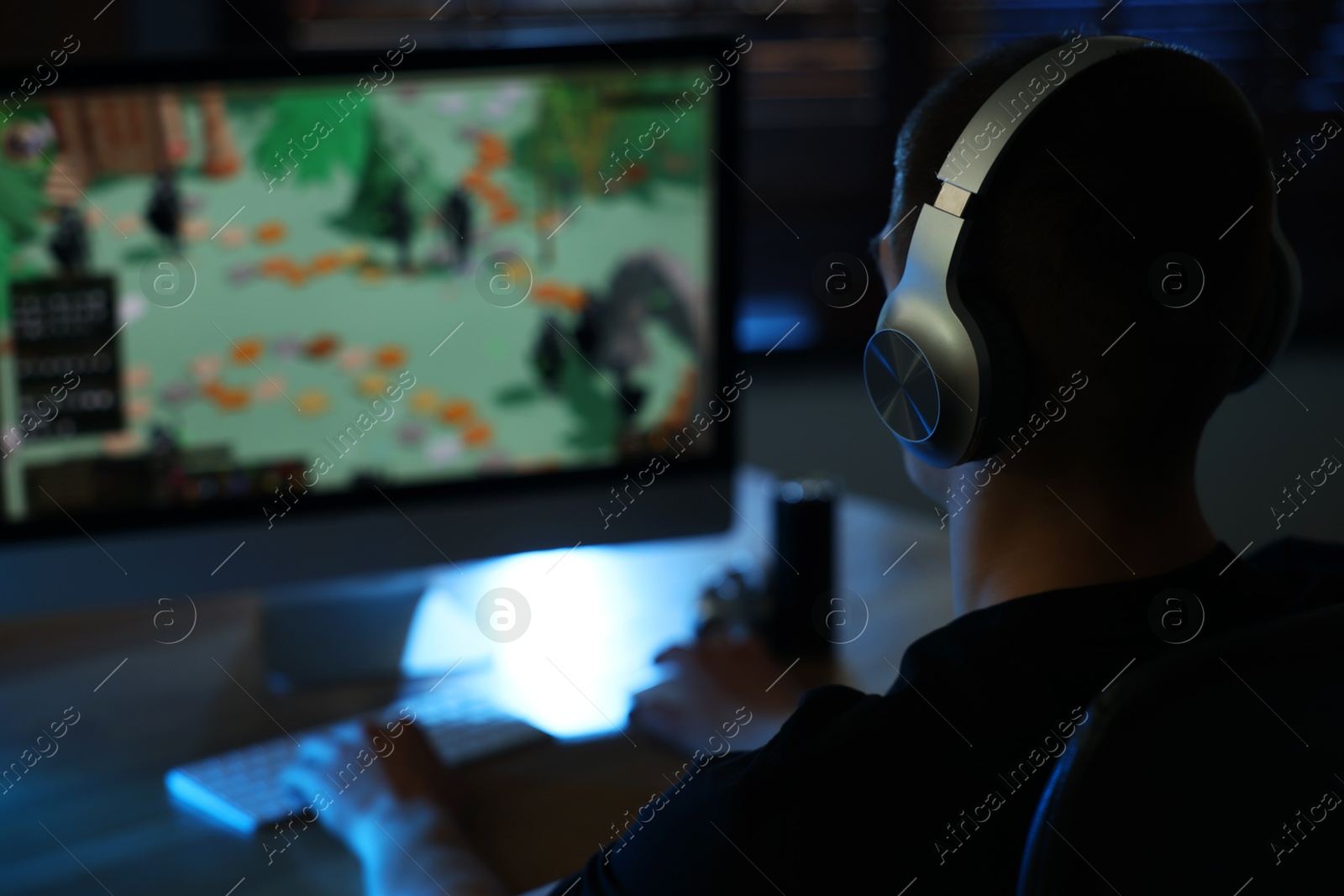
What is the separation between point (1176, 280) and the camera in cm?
60

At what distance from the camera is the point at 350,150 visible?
3.55 ft

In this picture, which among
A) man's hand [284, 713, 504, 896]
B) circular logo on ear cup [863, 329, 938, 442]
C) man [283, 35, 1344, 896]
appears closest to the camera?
man [283, 35, 1344, 896]

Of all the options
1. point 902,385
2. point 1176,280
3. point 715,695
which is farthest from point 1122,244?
point 715,695

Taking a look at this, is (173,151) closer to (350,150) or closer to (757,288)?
(350,150)

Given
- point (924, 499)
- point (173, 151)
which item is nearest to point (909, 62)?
point (924, 499)

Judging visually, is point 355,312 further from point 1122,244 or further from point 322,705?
point 1122,244

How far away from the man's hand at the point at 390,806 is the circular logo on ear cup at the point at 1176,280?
1.85 ft

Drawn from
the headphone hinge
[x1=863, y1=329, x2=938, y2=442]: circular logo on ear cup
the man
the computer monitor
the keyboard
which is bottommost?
the man

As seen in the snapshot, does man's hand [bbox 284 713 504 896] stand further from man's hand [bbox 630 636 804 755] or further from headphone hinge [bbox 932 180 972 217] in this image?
headphone hinge [bbox 932 180 972 217]

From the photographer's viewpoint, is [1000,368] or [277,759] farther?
[277,759]

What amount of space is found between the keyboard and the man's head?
1.75 feet

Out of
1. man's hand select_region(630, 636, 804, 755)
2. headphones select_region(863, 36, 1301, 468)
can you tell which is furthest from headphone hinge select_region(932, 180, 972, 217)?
man's hand select_region(630, 636, 804, 755)

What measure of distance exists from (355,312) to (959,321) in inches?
26.2

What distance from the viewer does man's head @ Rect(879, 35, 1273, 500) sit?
0.59 metres
